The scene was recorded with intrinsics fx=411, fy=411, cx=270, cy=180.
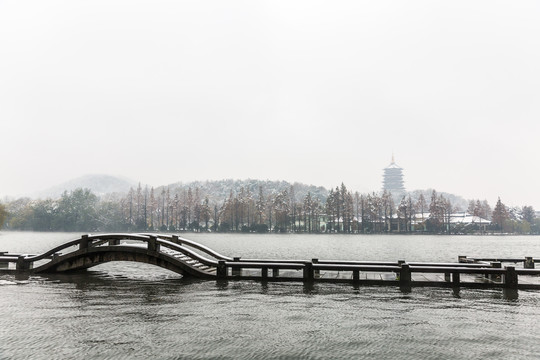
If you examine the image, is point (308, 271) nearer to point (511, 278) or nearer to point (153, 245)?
point (153, 245)

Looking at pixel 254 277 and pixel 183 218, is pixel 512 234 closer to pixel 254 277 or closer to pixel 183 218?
pixel 183 218

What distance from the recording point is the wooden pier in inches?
714

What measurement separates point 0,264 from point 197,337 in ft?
64.5

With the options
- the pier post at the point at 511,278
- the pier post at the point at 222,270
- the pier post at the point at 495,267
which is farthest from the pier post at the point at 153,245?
the pier post at the point at 511,278

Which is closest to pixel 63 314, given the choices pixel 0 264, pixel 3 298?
pixel 3 298

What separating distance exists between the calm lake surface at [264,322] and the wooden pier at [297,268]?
887 mm

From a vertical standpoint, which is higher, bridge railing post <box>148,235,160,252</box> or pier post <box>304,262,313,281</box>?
bridge railing post <box>148,235,160,252</box>

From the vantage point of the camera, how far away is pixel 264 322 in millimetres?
12305

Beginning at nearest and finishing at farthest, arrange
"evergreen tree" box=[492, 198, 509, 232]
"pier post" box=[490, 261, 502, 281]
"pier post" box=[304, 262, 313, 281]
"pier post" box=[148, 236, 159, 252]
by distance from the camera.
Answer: "pier post" box=[490, 261, 502, 281] < "pier post" box=[304, 262, 313, 281] < "pier post" box=[148, 236, 159, 252] < "evergreen tree" box=[492, 198, 509, 232]

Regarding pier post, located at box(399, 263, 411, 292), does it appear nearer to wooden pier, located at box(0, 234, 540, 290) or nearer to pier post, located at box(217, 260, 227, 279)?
wooden pier, located at box(0, 234, 540, 290)

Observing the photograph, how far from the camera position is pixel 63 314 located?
1323cm

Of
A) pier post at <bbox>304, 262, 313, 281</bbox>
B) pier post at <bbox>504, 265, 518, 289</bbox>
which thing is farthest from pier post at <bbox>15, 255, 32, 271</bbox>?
pier post at <bbox>504, 265, 518, 289</bbox>

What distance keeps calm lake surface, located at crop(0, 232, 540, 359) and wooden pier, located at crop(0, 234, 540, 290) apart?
2.91 ft

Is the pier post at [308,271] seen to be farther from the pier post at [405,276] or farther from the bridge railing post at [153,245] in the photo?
the bridge railing post at [153,245]
